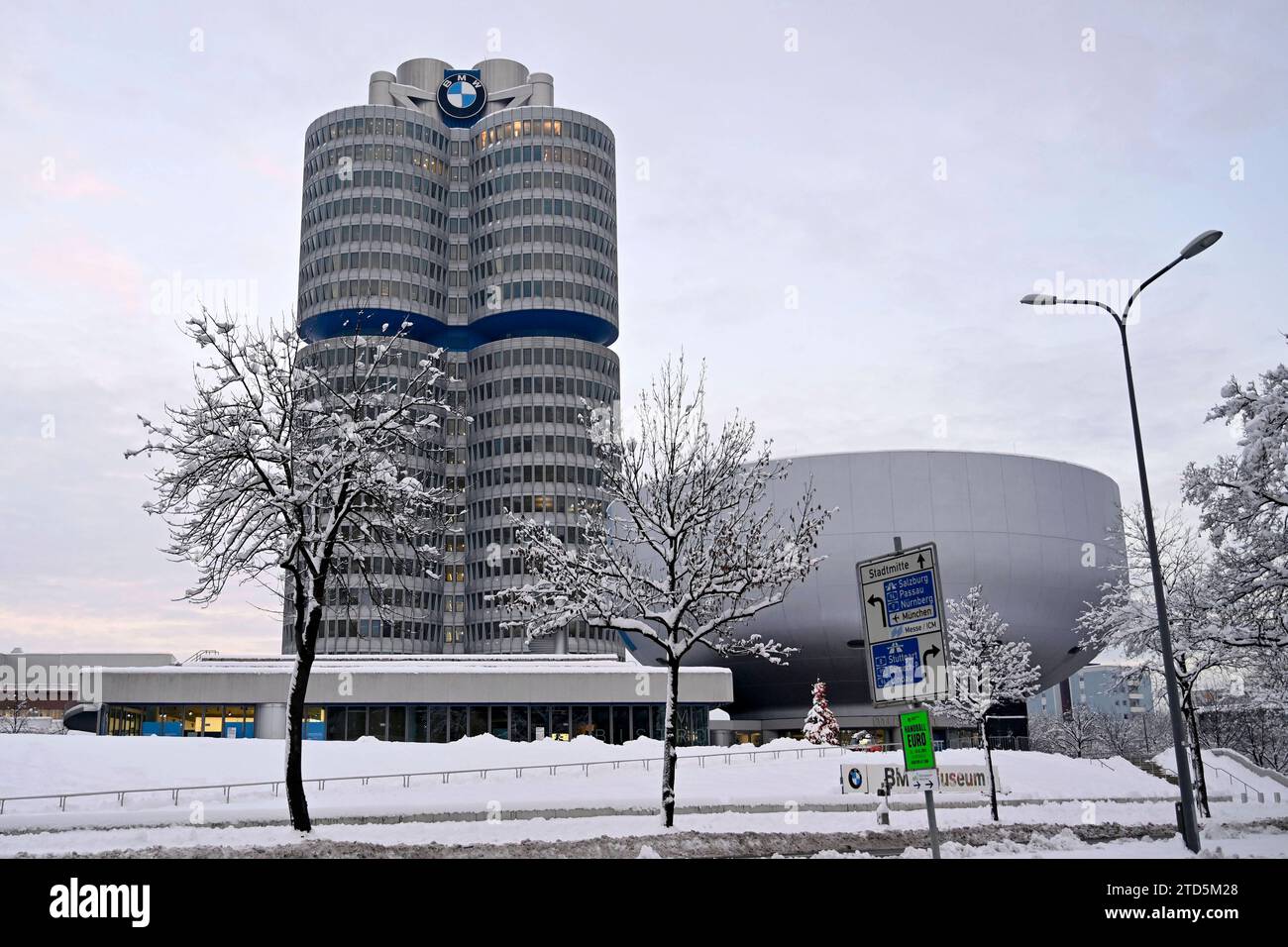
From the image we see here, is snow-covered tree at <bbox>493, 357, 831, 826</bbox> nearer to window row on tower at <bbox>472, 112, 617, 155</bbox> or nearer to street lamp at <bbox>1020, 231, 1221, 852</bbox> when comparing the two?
street lamp at <bbox>1020, 231, 1221, 852</bbox>

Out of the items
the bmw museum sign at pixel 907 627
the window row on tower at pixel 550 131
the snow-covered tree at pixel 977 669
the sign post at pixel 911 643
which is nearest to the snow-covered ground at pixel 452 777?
the snow-covered tree at pixel 977 669

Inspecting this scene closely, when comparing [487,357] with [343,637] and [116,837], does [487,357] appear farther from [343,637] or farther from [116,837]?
[116,837]

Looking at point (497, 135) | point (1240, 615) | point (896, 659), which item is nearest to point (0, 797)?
point (896, 659)

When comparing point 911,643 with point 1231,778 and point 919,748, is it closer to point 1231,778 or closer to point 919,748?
point 919,748

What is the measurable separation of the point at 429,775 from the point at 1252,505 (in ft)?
103

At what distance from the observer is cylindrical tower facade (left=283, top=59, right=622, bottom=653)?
470ft

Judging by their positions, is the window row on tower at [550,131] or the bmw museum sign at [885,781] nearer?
the bmw museum sign at [885,781]

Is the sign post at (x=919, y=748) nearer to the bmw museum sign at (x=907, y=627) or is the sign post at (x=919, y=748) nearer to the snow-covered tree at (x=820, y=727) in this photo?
the bmw museum sign at (x=907, y=627)

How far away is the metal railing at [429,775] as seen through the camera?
31453 mm

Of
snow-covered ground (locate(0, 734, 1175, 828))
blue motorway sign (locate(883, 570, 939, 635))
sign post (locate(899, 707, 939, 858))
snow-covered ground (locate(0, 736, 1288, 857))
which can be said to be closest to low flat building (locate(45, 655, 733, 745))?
snow-covered ground (locate(0, 734, 1175, 828))

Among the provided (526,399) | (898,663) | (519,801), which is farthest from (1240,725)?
(898,663)

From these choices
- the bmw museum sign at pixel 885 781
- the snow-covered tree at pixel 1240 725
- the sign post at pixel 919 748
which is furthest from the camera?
the snow-covered tree at pixel 1240 725

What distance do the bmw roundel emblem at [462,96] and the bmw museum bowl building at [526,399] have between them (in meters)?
0.37
